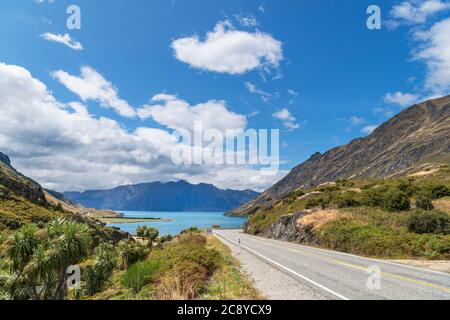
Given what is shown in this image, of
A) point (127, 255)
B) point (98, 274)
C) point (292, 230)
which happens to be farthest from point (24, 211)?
point (292, 230)

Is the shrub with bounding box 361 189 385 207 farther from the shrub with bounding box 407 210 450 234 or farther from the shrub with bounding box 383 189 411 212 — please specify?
the shrub with bounding box 407 210 450 234

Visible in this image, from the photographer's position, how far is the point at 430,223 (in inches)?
982

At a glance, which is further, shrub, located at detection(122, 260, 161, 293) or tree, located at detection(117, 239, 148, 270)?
tree, located at detection(117, 239, 148, 270)

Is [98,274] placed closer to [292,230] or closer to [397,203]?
[292,230]

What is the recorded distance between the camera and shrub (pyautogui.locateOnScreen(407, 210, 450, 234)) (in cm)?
2458

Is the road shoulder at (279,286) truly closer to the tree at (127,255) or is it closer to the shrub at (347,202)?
the shrub at (347,202)

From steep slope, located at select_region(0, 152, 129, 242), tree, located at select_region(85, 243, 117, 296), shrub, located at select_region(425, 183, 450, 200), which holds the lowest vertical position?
tree, located at select_region(85, 243, 117, 296)

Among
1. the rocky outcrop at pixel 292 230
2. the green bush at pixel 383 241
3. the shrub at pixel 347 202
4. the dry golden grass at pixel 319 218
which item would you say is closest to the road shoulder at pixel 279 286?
the green bush at pixel 383 241

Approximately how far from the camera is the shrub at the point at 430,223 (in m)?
24.6

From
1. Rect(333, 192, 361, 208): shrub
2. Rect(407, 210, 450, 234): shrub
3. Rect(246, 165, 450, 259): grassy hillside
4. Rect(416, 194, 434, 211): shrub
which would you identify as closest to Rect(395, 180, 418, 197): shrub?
Rect(246, 165, 450, 259): grassy hillside
